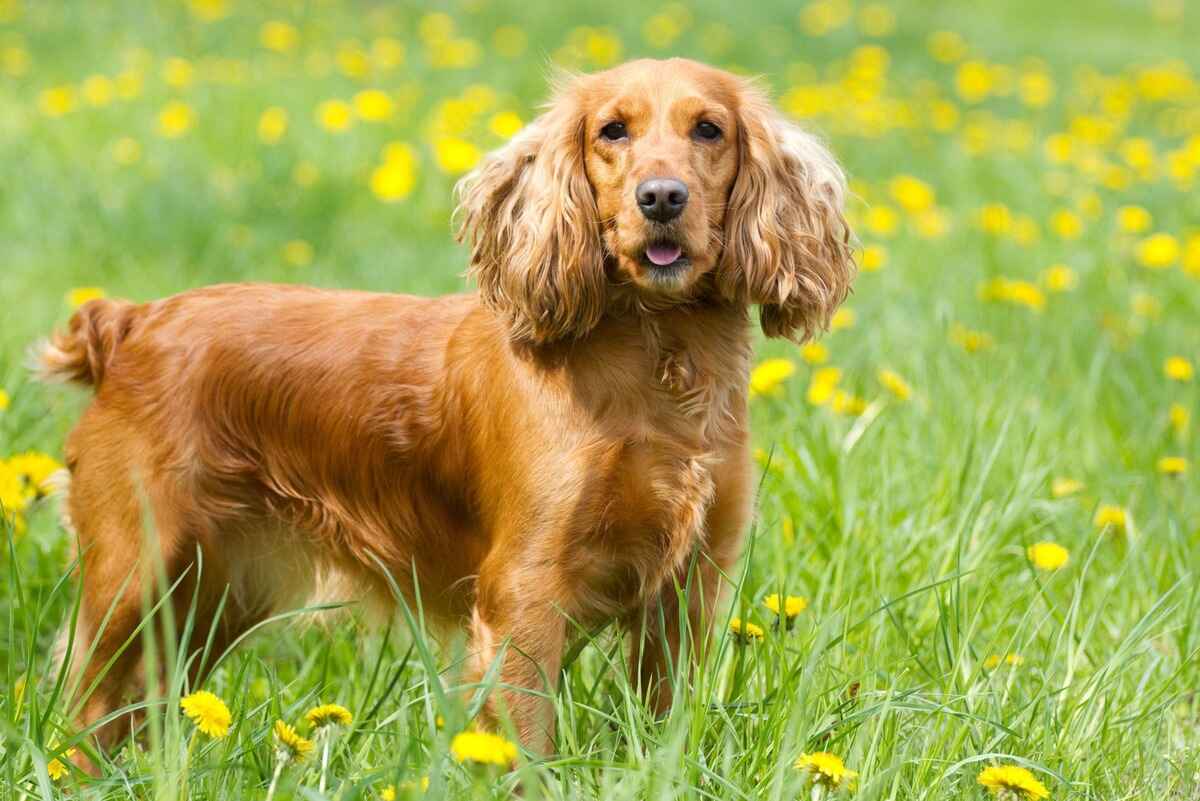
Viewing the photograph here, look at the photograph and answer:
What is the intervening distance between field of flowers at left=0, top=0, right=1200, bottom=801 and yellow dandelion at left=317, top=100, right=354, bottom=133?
0.02m

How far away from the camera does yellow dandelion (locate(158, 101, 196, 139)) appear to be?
550 cm

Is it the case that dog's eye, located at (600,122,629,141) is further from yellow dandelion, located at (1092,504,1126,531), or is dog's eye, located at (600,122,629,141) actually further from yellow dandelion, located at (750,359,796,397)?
yellow dandelion, located at (1092,504,1126,531)

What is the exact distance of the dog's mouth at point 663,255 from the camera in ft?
7.47

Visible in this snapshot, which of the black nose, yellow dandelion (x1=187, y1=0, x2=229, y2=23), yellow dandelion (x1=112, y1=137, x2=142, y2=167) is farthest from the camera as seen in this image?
yellow dandelion (x1=187, y1=0, x2=229, y2=23)

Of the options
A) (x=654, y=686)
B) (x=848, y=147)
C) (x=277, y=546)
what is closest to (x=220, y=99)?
(x=848, y=147)

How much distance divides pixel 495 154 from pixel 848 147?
4.31m

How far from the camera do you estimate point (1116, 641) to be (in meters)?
2.63

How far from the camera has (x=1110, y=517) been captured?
2.98 metres

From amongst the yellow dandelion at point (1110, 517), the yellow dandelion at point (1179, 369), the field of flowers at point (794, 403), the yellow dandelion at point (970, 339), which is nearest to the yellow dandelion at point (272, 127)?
the field of flowers at point (794, 403)

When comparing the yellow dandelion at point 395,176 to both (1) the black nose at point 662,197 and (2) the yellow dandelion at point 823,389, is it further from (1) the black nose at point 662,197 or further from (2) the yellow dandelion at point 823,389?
(1) the black nose at point 662,197

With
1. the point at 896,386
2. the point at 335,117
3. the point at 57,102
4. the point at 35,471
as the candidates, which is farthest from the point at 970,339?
the point at 57,102

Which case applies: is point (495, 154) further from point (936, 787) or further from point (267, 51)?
point (267, 51)

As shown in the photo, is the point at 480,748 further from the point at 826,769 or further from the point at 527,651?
the point at 527,651

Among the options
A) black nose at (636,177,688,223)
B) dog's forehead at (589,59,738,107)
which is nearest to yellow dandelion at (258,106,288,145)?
dog's forehead at (589,59,738,107)
